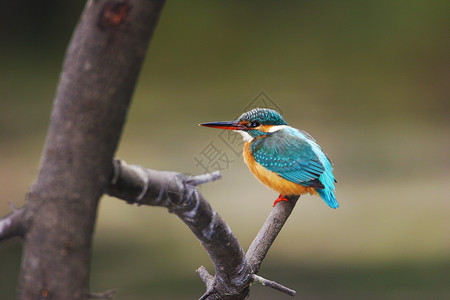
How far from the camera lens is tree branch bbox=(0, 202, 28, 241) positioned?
63 cm

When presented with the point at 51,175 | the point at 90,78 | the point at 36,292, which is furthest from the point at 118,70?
the point at 36,292

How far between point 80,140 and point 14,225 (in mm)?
129

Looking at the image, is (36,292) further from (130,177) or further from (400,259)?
(400,259)

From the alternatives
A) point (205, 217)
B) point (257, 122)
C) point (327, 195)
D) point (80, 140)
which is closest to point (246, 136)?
point (257, 122)

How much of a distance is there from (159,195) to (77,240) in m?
0.13

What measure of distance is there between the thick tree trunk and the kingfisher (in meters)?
0.61

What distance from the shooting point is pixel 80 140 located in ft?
2.03

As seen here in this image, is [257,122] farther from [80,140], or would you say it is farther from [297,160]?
[80,140]

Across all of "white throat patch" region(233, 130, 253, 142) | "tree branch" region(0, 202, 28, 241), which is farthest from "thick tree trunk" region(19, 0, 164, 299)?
"white throat patch" region(233, 130, 253, 142)

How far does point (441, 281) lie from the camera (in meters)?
3.09

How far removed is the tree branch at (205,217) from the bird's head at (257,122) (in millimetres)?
186

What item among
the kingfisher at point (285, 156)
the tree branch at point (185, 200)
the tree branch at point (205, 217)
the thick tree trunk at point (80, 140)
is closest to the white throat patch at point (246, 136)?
the kingfisher at point (285, 156)

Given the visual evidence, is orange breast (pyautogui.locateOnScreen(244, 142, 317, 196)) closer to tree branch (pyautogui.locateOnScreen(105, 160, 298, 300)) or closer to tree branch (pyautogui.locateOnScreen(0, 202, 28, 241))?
tree branch (pyautogui.locateOnScreen(105, 160, 298, 300))

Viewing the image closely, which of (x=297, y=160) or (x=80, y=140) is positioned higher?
(x=297, y=160)
